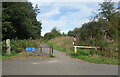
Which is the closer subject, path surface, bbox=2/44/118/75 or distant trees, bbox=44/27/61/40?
path surface, bbox=2/44/118/75

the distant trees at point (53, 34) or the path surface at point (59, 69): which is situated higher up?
the distant trees at point (53, 34)

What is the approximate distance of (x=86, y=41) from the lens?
42.7 feet

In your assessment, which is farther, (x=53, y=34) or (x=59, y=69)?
(x=53, y=34)

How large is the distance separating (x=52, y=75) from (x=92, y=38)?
904 cm

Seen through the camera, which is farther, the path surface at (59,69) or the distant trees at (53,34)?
the distant trees at (53,34)

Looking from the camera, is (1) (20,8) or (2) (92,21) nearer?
(2) (92,21)

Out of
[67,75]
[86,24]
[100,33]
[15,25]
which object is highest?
[15,25]

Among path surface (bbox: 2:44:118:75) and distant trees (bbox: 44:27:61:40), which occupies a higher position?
distant trees (bbox: 44:27:61:40)

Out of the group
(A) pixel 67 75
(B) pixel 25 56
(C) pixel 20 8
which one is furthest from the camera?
(C) pixel 20 8

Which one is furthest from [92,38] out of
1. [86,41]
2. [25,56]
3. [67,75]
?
[67,75]

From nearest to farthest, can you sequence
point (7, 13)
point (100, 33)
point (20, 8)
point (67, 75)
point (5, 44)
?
point (67, 75) → point (5, 44) → point (100, 33) → point (7, 13) → point (20, 8)

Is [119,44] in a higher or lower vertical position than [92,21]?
lower

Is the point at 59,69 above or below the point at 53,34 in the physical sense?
below

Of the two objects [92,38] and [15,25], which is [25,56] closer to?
[92,38]
